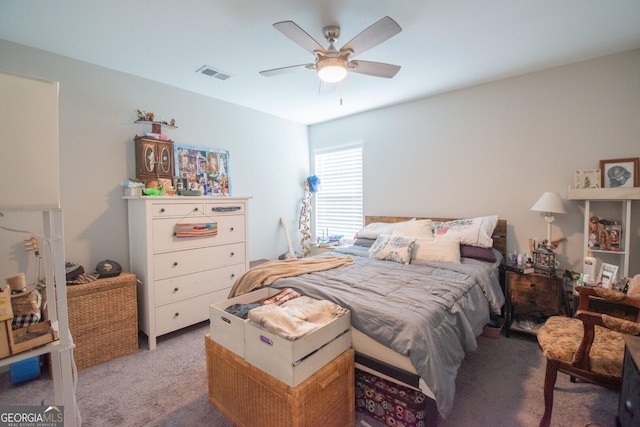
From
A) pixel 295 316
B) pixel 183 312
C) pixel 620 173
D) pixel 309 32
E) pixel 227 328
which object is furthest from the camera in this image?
pixel 183 312

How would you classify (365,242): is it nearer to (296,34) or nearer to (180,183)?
(180,183)

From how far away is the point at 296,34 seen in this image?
1.74 meters

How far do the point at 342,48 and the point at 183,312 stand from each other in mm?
2619

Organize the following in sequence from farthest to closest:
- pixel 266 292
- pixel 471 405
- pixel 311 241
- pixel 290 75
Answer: pixel 311 241 → pixel 290 75 → pixel 266 292 → pixel 471 405

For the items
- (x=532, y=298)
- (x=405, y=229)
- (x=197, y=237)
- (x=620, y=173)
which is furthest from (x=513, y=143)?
(x=197, y=237)

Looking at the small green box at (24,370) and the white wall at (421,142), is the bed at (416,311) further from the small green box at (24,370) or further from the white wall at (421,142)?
the small green box at (24,370)

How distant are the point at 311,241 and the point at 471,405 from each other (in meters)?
3.25

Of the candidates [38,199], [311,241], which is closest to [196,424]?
[38,199]

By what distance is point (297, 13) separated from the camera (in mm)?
1927

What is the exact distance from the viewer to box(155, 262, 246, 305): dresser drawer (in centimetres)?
254

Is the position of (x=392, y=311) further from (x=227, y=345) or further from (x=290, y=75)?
(x=290, y=75)

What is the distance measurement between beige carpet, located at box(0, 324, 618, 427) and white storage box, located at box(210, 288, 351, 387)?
507 mm

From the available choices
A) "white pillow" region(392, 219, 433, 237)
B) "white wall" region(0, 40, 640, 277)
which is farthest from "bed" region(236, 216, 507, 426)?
"white wall" region(0, 40, 640, 277)

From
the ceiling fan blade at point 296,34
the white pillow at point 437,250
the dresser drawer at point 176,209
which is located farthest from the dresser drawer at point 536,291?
the dresser drawer at point 176,209
